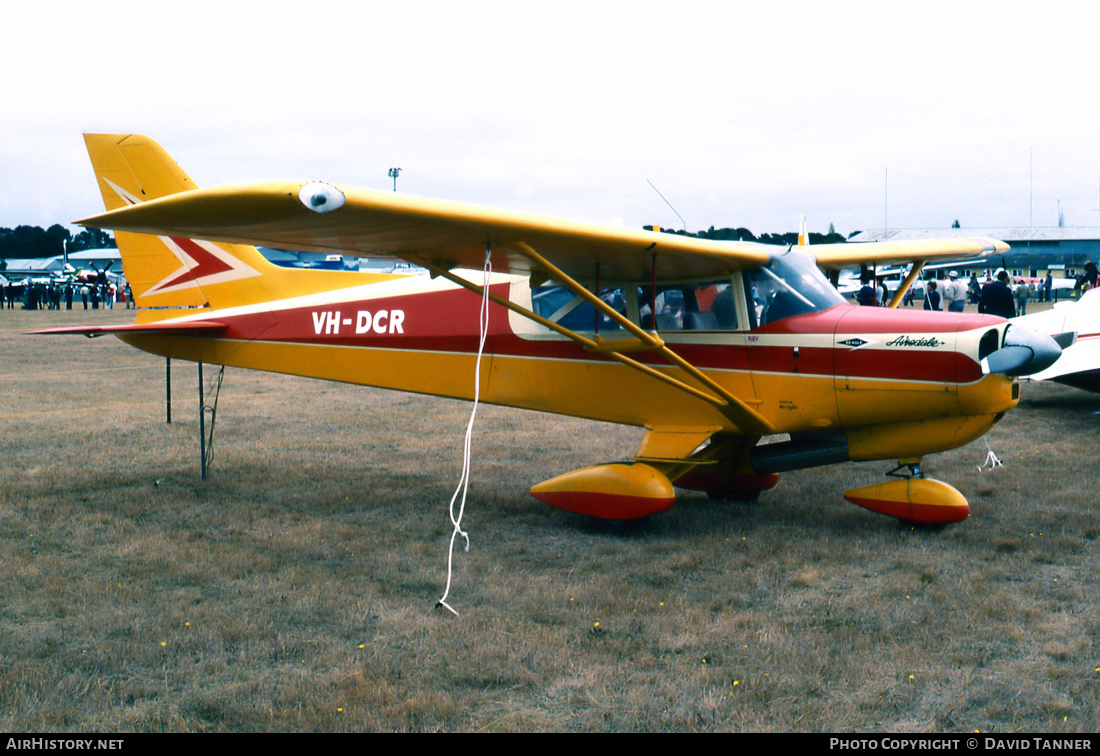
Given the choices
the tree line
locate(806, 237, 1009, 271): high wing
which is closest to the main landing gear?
locate(806, 237, 1009, 271): high wing

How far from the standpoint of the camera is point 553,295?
288 inches

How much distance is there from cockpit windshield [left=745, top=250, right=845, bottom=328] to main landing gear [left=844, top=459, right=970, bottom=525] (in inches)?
55.4

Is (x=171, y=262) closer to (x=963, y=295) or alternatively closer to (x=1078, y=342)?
(x=1078, y=342)

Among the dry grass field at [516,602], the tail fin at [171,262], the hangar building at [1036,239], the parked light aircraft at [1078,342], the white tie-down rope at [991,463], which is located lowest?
the dry grass field at [516,602]

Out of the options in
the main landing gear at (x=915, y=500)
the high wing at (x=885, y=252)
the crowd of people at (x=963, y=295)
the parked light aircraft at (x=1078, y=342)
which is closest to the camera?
the main landing gear at (x=915, y=500)

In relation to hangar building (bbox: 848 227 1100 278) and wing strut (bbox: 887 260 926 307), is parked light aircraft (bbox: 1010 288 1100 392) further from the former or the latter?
hangar building (bbox: 848 227 1100 278)

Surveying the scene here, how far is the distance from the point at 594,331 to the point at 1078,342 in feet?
28.4

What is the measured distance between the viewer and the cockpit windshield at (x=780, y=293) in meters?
6.73

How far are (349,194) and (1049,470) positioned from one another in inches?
297

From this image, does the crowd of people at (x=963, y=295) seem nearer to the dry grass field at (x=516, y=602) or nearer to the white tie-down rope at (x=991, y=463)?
the white tie-down rope at (x=991, y=463)

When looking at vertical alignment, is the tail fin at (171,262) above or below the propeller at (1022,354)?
above

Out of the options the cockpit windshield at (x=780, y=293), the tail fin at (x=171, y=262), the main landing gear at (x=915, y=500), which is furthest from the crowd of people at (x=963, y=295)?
the tail fin at (x=171, y=262)

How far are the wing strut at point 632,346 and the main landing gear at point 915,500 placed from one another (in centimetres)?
93
